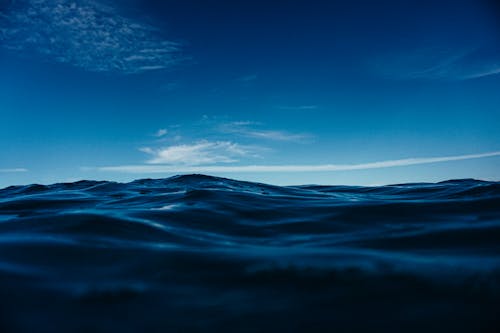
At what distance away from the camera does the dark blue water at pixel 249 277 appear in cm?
159

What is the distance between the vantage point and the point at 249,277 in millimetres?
2094

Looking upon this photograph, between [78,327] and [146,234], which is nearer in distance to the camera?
[78,327]

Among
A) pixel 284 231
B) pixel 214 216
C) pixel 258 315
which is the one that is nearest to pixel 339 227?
pixel 284 231

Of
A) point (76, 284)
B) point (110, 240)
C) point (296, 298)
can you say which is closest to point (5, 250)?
point (110, 240)

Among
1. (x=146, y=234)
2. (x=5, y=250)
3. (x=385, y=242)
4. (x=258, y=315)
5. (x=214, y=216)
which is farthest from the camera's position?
(x=214, y=216)

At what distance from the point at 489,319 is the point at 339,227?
2212mm

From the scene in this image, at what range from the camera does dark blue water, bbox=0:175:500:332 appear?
1591mm

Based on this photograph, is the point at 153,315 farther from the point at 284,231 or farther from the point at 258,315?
the point at 284,231

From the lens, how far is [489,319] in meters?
1.51

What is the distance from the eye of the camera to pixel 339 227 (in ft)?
12.2

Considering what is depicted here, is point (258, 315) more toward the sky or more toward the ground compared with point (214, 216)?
more toward the ground

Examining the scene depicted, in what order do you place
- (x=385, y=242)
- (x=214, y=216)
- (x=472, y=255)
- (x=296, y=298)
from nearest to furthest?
(x=296, y=298)
(x=472, y=255)
(x=385, y=242)
(x=214, y=216)

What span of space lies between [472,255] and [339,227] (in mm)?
1492

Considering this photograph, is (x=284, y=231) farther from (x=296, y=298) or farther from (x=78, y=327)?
(x=78, y=327)
